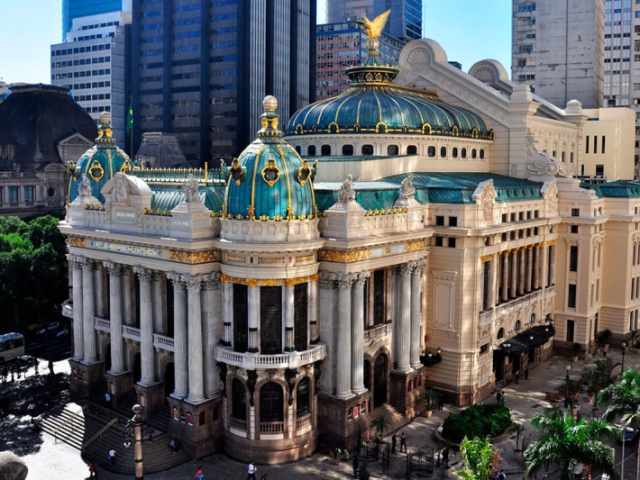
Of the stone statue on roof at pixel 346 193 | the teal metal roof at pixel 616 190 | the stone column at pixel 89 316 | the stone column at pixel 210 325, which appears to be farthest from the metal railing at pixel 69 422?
the teal metal roof at pixel 616 190

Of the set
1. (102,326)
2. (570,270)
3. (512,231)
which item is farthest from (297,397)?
(570,270)

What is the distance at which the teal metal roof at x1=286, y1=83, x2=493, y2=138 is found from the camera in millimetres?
82750

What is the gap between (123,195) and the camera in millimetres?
66875

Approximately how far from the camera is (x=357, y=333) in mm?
62812

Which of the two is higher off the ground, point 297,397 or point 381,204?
point 381,204

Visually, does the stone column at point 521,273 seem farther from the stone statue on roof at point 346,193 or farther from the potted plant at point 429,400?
the stone statue on roof at point 346,193

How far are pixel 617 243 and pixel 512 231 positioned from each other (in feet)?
76.1

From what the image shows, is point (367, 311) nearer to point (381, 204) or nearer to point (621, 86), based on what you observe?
point (381, 204)

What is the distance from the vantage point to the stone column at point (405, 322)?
68.5 meters

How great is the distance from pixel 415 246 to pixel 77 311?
35.6 metres

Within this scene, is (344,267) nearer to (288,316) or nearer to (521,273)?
(288,316)

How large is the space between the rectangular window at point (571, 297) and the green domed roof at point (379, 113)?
22841 millimetres

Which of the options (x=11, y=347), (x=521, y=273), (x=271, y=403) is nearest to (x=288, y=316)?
(x=271, y=403)

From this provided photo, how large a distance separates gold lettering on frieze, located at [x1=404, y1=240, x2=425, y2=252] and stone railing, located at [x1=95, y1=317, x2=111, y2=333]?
30.7m
